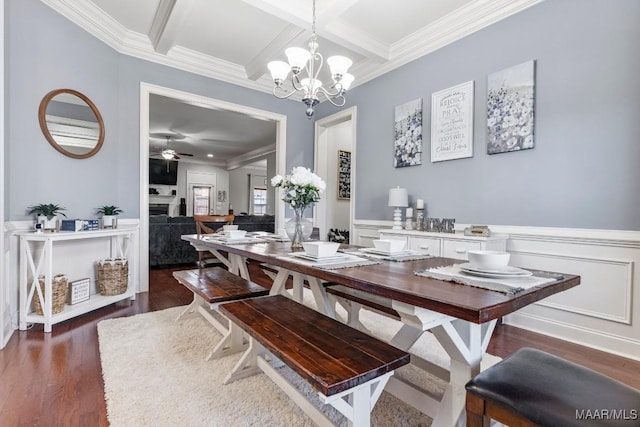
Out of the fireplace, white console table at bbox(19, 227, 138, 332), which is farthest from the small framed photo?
the fireplace

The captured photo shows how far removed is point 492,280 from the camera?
3.40ft

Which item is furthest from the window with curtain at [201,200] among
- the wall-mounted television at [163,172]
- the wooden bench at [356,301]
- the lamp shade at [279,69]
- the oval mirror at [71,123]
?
the wooden bench at [356,301]

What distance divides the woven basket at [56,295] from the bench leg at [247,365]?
178 centimetres

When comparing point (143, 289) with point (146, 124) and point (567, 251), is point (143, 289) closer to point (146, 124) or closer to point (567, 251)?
point (146, 124)

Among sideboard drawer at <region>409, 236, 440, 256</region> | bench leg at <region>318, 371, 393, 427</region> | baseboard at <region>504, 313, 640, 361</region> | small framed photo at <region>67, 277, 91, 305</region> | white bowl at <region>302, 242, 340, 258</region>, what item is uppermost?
white bowl at <region>302, 242, 340, 258</region>

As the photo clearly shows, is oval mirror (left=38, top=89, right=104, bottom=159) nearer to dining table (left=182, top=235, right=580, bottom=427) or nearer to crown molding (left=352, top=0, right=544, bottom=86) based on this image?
dining table (left=182, top=235, right=580, bottom=427)

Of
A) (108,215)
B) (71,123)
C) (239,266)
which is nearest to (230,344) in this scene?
(239,266)

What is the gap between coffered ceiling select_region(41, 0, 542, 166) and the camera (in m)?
2.79

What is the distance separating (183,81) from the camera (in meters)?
3.82

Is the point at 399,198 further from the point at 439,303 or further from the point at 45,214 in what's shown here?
the point at 45,214

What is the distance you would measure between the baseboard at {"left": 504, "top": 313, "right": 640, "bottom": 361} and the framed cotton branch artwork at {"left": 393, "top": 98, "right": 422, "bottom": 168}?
5.70 ft

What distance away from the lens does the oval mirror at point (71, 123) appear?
2.71 metres

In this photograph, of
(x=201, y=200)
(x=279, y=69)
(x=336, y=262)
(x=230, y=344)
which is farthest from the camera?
(x=201, y=200)

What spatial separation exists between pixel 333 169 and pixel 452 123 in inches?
97.9
